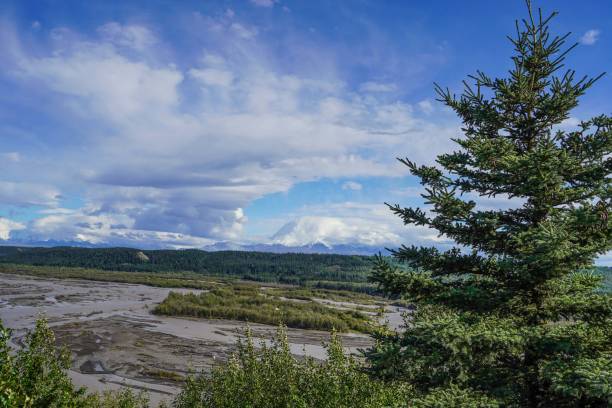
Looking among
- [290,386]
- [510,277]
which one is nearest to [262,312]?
[290,386]

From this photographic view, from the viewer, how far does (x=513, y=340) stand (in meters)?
7.41

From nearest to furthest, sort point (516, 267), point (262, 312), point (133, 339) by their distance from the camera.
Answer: point (516, 267), point (133, 339), point (262, 312)

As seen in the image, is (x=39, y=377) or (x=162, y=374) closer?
(x=39, y=377)

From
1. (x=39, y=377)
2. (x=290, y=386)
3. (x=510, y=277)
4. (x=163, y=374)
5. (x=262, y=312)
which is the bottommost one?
(x=163, y=374)

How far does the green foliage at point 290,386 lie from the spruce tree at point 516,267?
12.8ft

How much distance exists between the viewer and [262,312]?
7112cm

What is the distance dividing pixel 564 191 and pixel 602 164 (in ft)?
4.33

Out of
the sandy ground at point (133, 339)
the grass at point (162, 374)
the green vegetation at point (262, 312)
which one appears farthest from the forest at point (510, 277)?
the green vegetation at point (262, 312)

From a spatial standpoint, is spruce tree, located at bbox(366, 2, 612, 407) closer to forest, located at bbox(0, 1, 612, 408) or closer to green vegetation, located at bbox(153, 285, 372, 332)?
forest, located at bbox(0, 1, 612, 408)

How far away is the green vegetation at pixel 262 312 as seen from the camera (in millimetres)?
65188

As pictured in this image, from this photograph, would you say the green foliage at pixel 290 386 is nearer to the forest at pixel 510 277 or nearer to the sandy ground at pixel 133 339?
the forest at pixel 510 277

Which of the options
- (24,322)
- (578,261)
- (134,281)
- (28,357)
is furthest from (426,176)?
(134,281)

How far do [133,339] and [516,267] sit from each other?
47082 mm

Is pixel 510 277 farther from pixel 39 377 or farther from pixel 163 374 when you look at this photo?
pixel 163 374
